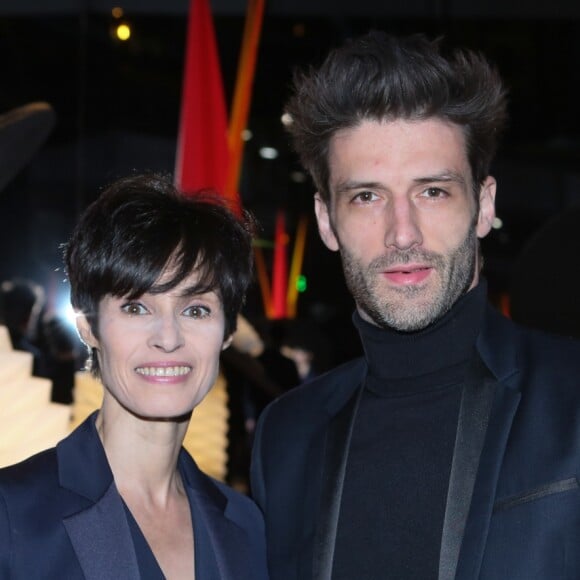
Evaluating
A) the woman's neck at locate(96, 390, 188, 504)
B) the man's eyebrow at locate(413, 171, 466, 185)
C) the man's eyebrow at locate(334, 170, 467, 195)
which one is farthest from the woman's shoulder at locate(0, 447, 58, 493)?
the man's eyebrow at locate(413, 171, 466, 185)

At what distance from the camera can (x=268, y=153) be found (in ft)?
37.0

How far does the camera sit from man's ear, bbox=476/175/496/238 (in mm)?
2148

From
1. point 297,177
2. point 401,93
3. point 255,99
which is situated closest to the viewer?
point 401,93

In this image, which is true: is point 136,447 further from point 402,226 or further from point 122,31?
point 122,31

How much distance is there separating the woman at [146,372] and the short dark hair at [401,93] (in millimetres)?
348

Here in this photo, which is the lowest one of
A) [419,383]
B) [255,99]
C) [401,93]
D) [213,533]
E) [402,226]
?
[213,533]

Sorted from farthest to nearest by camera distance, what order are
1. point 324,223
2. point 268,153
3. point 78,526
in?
point 268,153 < point 324,223 < point 78,526

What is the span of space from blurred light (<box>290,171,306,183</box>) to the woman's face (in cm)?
968

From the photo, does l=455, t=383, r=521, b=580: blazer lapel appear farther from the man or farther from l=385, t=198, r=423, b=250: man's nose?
l=385, t=198, r=423, b=250: man's nose

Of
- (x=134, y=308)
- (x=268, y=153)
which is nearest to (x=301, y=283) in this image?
(x=268, y=153)

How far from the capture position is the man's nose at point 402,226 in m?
1.99

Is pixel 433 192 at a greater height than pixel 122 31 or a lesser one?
lesser

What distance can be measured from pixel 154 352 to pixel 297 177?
33.0ft

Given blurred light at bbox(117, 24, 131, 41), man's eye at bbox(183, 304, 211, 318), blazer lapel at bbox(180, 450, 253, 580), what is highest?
blurred light at bbox(117, 24, 131, 41)
